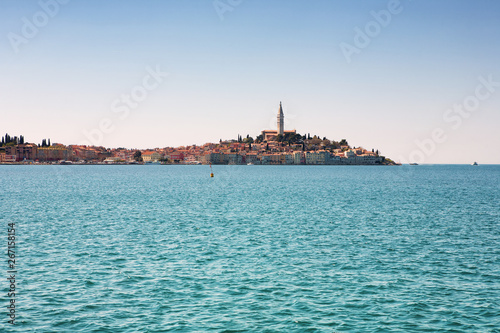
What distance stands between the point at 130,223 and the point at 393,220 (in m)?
21.7

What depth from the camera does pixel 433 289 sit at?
17.0m

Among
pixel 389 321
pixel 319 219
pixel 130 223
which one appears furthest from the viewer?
pixel 319 219

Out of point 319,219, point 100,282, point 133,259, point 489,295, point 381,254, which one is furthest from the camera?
point 319,219

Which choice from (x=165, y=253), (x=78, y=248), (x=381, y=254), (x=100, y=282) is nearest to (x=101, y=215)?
(x=78, y=248)

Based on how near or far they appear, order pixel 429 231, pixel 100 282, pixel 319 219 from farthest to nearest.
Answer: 1. pixel 319 219
2. pixel 429 231
3. pixel 100 282

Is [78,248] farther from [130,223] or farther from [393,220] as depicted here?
[393,220]

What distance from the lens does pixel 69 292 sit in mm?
Answer: 16391

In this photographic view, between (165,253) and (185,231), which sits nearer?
(165,253)

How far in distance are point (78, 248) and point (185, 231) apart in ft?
27.6

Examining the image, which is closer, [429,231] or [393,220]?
[429,231]

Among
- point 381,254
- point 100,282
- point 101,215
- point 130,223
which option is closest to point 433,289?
point 381,254

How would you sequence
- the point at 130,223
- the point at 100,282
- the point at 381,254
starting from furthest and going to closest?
1. the point at 130,223
2. the point at 381,254
3. the point at 100,282

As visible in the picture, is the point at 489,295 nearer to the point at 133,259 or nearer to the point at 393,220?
the point at 133,259

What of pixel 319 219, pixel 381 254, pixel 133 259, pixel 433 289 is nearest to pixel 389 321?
pixel 433 289
